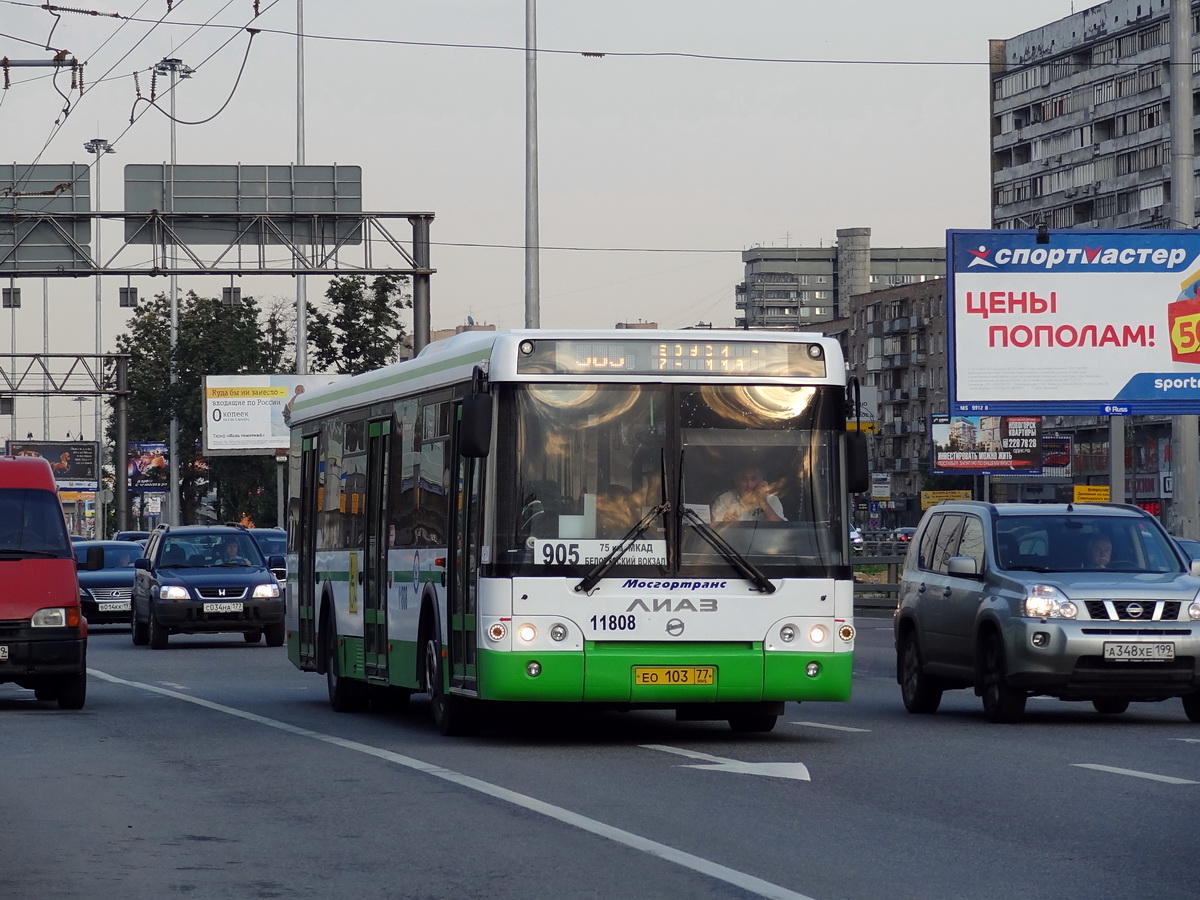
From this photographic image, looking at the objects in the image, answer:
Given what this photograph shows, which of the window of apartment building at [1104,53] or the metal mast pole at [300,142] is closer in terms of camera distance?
the metal mast pole at [300,142]

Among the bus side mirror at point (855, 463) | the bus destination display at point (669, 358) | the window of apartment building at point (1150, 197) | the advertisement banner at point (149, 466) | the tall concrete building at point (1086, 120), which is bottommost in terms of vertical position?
the bus side mirror at point (855, 463)

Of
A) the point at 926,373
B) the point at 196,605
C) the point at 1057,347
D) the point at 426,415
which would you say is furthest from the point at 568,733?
the point at 926,373

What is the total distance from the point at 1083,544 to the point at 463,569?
5291 mm

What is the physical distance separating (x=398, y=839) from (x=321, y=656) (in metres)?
10.1

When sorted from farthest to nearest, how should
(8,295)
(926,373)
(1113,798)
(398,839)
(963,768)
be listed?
(926,373) < (8,295) < (963,768) < (1113,798) < (398,839)

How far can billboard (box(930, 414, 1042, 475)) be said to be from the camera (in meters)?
83.1

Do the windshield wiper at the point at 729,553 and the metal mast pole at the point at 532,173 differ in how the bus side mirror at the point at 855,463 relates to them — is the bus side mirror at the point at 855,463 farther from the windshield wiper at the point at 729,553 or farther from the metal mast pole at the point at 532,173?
the metal mast pole at the point at 532,173

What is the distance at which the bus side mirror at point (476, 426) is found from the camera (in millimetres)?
14586

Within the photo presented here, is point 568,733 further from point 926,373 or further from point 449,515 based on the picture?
point 926,373

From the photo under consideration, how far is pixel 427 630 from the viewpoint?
16609 mm

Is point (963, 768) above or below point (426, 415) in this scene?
below

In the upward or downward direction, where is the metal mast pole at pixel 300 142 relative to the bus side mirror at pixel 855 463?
upward

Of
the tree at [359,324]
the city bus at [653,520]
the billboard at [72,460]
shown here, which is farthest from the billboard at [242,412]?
the city bus at [653,520]

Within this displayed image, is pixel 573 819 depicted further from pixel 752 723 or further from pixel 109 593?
pixel 109 593
